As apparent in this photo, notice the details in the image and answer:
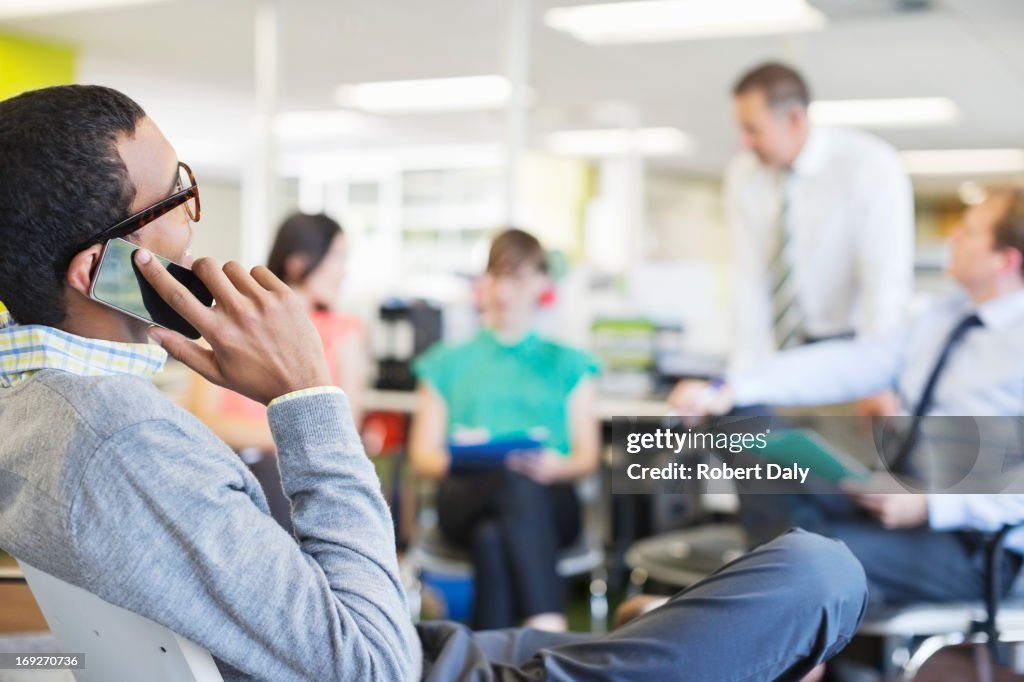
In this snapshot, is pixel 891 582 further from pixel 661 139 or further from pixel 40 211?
pixel 661 139

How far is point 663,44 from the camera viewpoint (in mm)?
7121

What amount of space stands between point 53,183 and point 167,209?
0.11 meters

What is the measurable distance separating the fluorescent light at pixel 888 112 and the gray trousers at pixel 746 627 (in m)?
7.97

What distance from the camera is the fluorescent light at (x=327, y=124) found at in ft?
31.4

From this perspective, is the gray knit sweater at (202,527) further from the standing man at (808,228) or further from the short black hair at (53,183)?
the standing man at (808,228)

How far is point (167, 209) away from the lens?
3.58 ft

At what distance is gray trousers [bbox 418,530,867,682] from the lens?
1.11m

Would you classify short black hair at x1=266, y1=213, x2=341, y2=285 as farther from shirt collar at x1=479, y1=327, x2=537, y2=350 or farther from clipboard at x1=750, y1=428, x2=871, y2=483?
clipboard at x1=750, y1=428, x2=871, y2=483

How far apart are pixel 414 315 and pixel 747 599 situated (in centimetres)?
351

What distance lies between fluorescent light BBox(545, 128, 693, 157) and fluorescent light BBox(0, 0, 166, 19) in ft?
20.0

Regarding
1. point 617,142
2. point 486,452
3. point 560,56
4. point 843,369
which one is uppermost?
point 560,56

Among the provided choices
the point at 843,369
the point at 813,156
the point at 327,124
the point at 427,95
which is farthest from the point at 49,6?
the point at 327,124

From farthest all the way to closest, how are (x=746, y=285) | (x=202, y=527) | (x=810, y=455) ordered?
(x=746, y=285), (x=810, y=455), (x=202, y=527)

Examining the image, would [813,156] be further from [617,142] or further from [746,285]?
[617,142]
